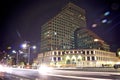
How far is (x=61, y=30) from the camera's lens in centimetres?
17612

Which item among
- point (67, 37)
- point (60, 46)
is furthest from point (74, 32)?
point (60, 46)

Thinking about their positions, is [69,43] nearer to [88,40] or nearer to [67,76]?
[88,40]

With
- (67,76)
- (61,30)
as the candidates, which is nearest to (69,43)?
(61,30)

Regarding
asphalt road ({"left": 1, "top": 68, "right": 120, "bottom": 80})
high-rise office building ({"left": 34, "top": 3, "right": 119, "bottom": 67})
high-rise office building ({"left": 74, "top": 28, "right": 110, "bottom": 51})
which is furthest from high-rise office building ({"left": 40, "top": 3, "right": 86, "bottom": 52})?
asphalt road ({"left": 1, "top": 68, "right": 120, "bottom": 80})

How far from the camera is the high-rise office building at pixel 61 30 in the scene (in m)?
167

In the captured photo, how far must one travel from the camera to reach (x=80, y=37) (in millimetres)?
177125

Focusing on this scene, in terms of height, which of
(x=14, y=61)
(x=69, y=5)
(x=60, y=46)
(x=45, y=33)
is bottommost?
(x=14, y=61)

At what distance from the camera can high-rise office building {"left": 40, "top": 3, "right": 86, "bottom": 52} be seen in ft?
548

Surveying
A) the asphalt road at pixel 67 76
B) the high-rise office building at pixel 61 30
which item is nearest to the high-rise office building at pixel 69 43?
the high-rise office building at pixel 61 30

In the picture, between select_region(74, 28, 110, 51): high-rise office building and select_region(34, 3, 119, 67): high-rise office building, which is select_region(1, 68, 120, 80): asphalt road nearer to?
select_region(34, 3, 119, 67): high-rise office building

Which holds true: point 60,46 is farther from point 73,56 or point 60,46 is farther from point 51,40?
point 73,56

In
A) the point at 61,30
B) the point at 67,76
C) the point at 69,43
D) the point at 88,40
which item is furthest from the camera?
the point at 69,43

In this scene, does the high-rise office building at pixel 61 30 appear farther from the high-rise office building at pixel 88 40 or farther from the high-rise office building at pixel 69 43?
the high-rise office building at pixel 88 40

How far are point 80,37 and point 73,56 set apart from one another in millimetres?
50187
